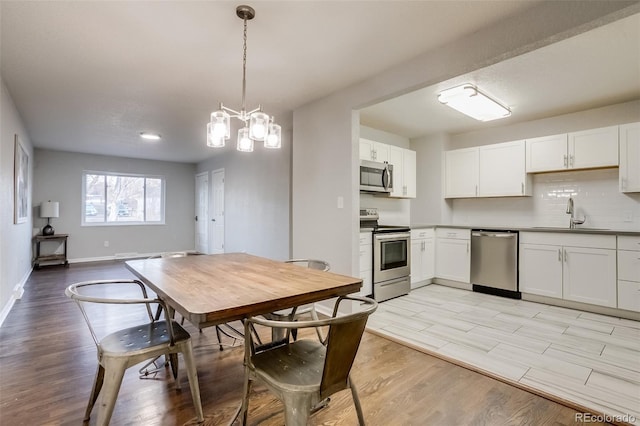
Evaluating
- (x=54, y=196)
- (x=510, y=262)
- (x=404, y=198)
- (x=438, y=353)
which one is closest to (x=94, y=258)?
(x=54, y=196)

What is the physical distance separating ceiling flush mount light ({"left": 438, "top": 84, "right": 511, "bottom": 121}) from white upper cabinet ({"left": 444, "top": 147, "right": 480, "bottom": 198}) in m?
0.88

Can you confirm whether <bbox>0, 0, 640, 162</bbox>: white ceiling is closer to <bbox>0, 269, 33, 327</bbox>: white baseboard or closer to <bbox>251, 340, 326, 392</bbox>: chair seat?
<bbox>251, 340, 326, 392</bbox>: chair seat

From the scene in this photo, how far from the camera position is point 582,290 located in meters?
3.30

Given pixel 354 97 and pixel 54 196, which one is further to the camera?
pixel 54 196

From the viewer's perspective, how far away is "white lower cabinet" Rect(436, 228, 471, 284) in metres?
4.20

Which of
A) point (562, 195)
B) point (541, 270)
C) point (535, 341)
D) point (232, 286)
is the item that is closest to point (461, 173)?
point (562, 195)

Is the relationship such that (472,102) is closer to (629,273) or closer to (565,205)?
(565,205)

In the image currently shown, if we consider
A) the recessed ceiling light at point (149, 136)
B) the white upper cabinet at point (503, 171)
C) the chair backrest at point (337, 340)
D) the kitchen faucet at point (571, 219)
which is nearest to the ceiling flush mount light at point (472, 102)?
the white upper cabinet at point (503, 171)

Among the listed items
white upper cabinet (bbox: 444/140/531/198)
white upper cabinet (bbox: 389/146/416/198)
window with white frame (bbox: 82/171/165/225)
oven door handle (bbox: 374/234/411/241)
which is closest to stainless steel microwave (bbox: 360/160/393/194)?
white upper cabinet (bbox: 389/146/416/198)

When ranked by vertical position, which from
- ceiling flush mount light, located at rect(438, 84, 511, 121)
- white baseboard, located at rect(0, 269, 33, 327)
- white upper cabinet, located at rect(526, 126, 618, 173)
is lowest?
white baseboard, located at rect(0, 269, 33, 327)

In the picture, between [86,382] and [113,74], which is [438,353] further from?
[113,74]

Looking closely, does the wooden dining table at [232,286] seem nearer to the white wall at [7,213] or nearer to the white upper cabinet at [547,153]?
the white wall at [7,213]

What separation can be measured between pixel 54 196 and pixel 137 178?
1560mm

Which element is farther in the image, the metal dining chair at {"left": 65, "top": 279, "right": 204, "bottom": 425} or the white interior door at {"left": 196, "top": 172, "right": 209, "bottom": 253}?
the white interior door at {"left": 196, "top": 172, "right": 209, "bottom": 253}
